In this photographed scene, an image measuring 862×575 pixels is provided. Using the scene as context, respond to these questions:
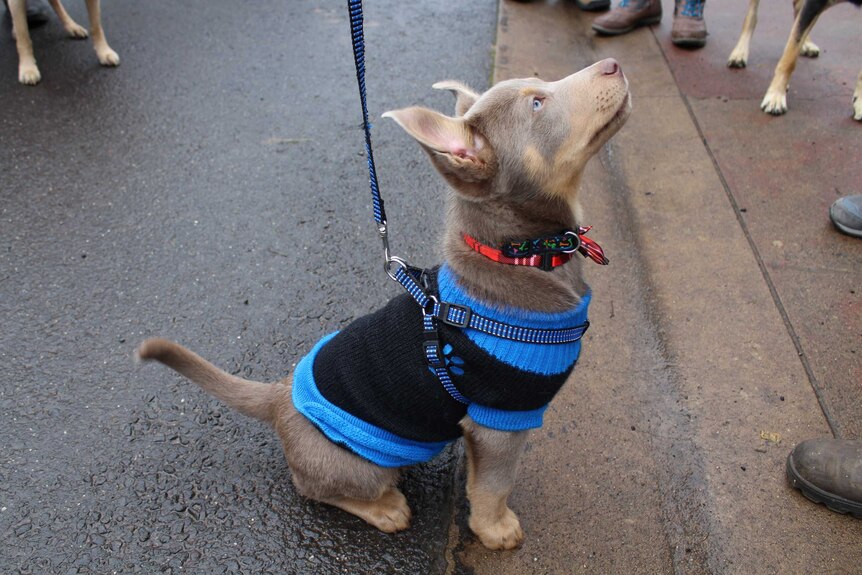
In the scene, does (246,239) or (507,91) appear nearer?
(507,91)

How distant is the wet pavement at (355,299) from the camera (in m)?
2.41

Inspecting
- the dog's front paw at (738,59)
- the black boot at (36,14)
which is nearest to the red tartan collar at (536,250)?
the dog's front paw at (738,59)

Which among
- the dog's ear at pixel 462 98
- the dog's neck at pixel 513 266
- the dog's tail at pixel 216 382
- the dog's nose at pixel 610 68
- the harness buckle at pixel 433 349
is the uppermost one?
the dog's nose at pixel 610 68

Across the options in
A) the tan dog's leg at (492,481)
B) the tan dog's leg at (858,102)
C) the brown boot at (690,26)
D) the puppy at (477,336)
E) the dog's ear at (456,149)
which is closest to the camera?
the dog's ear at (456,149)

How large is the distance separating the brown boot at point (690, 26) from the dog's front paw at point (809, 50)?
29.8 inches

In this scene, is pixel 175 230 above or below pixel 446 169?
below

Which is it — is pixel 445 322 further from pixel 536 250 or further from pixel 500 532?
pixel 500 532

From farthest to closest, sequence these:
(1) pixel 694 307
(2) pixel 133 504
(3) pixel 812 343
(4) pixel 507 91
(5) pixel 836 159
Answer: (5) pixel 836 159 → (1) pixel 694 307 → (3) pixel 812 343 → (2) pixel 133 504 → (4) pixel 507 91

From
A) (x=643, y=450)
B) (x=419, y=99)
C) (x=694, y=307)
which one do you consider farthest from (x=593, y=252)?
(x=419, y=99)

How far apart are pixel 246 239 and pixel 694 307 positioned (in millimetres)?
2400

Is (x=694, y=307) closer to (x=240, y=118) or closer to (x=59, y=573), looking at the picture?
(x=59, y=573)

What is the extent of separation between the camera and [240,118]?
15.9 ft

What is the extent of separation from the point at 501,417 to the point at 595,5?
18.8 ft

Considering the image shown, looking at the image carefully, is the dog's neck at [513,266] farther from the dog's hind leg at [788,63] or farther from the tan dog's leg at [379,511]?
the dog's hind leg at [788,63]
